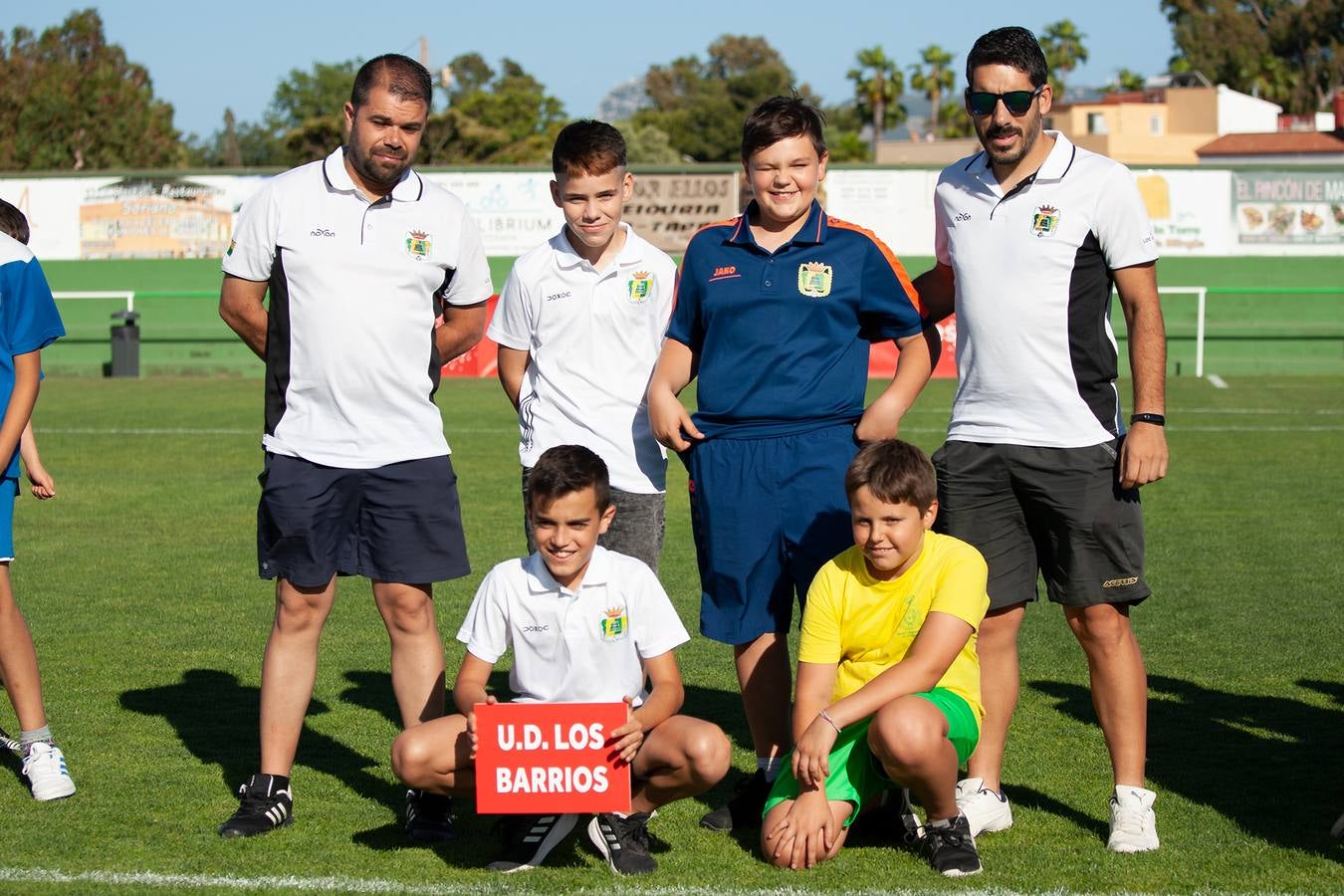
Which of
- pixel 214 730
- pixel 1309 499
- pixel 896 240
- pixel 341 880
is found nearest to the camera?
pixel 341 880

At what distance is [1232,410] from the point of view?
18.4m

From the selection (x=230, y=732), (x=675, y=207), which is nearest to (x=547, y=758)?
(x=230, y=732)

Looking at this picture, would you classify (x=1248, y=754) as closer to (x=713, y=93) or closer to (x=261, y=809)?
(x=261, y=809)

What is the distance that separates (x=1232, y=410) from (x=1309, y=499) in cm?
712

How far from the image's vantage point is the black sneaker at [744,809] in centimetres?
485

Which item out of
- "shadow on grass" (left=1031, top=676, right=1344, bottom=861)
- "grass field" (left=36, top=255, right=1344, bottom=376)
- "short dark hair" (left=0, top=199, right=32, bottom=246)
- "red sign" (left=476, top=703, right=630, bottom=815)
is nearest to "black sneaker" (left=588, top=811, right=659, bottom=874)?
"red sign" (left=476, top=703, right=630, bottom=815)

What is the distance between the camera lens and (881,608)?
455cm

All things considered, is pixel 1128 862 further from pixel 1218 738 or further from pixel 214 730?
pixel 214 730

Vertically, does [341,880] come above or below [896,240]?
below

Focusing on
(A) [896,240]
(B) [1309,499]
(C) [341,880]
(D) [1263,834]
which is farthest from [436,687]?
(A) [896,240]

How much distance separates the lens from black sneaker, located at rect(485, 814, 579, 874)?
4395mm

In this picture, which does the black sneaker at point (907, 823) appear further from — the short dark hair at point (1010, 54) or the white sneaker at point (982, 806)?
the short dark hair at point (1010, 54)

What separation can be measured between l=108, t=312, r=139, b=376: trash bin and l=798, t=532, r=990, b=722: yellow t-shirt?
22.7 m

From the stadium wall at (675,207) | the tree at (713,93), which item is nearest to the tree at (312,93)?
the tree at (713,93)
